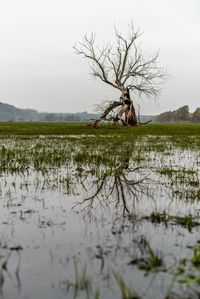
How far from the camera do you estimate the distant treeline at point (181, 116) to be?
172 meters

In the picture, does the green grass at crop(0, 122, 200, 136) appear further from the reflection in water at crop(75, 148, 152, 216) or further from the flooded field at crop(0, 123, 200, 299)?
the flooded field at crop(0, 123, 200, 299)

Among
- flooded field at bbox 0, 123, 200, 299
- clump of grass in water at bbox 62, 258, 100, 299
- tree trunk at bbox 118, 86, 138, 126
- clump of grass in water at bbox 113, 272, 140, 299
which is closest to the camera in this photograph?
clump of grass in water at bbox 113, 272, 140, 299

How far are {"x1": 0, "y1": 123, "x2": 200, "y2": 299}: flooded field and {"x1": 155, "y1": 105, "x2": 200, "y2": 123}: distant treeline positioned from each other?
16561cm

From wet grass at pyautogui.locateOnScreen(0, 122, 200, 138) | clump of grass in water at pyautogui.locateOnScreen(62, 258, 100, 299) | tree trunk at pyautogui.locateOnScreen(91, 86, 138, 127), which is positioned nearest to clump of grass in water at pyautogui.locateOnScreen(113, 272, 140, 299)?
clump of grass in water at pyautogui.locateOnScreen(62, 258, 100, 299)

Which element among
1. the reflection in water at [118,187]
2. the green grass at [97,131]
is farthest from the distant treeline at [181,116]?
the reflection in water at [118,187]

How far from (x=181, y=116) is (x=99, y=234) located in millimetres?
180672

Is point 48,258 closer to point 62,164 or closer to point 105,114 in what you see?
point 62,164

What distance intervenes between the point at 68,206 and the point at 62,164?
5599 mm

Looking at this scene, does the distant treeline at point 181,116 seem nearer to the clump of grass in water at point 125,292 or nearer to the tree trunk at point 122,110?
the tree trunk at point 122,110

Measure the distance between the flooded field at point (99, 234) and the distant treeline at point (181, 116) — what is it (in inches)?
6520

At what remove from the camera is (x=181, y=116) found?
181625mm

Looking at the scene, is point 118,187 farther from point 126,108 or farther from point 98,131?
point 126,108

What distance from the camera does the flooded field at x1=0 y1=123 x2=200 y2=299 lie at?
3961mm

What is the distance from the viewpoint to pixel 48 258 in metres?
4.68
